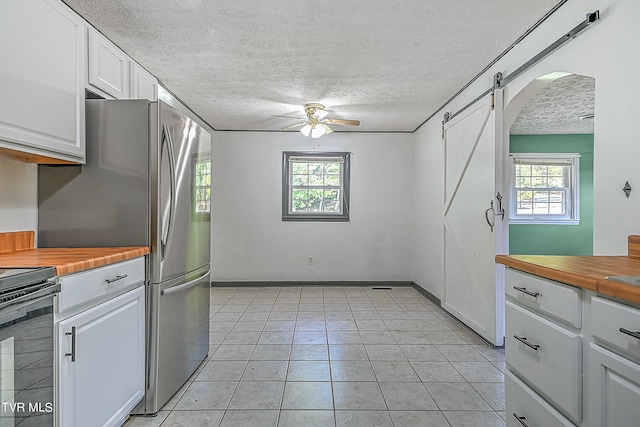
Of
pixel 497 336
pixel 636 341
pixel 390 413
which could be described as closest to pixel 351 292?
pixel 497 336

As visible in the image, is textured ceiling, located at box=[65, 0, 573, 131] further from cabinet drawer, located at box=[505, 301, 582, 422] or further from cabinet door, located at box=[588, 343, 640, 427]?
cabinet door, located at box=[588, 343, 640, 427]

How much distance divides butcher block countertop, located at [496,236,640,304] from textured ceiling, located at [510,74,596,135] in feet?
6.07

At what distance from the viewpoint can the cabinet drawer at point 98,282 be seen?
134 cm

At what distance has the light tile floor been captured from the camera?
1922mm

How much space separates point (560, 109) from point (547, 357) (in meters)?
3.97

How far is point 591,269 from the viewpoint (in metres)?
1.16

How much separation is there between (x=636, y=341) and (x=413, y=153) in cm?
476

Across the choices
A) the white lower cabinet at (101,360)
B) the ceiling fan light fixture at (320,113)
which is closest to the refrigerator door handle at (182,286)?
the white lower cabinet at (101,360)

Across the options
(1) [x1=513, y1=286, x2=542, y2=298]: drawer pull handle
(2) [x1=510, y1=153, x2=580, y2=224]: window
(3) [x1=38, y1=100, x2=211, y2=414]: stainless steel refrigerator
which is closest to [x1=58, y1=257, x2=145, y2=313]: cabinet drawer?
(3) [x1=38, y1=100, x2=211, y2=414]: stainless steel refrigerator

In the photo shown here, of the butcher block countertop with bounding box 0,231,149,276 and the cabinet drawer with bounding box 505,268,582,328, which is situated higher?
the butcher block countertop with bounding box 0,231,149,276

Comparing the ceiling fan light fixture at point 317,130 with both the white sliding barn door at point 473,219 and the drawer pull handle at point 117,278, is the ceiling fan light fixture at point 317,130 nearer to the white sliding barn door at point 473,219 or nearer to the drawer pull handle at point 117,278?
the white sliding barn door at point 473,219

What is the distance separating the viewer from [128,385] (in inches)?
68.9

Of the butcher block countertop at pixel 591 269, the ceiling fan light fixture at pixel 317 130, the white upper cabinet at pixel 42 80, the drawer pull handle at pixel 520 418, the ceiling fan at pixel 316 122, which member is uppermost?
the ceiling fan at pixel 316 122

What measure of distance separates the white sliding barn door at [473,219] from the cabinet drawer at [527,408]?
1506 mm
